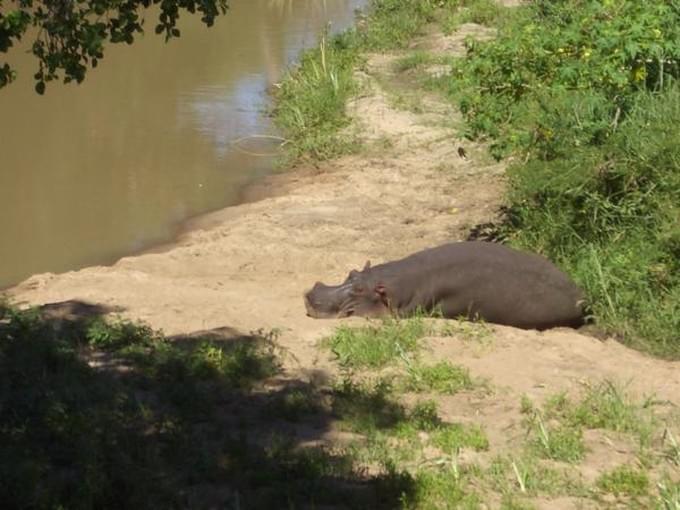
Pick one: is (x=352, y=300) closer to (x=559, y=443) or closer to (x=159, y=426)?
(x=559, y=443)

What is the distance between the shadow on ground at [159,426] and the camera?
5.05 meters

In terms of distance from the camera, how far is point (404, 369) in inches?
283

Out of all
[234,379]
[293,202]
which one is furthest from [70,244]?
[234,379]

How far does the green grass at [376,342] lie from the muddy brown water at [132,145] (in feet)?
13.2

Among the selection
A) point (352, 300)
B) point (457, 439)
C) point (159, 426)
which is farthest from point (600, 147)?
point (159, 426)

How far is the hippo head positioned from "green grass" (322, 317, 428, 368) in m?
0.53

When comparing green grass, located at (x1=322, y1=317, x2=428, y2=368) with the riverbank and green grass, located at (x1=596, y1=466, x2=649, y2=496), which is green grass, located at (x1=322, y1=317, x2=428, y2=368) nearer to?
the riverbank

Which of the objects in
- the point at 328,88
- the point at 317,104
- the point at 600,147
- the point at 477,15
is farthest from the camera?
the point at 477,15

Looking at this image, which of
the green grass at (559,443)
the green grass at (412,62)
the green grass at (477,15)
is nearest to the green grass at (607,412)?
the green grass at (559,443)

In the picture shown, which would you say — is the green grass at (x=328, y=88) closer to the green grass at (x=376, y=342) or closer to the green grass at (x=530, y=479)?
the green grass at (x=376, y=342)

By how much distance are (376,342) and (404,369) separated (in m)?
0.36

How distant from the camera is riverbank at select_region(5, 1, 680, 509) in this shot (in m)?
5.73

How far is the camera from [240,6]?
77.9 feet

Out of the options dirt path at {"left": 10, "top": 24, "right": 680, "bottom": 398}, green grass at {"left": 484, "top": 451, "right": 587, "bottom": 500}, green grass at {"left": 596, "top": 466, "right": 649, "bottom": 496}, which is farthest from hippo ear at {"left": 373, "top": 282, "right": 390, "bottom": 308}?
green grass at {"left": 596, "top": 466, "right": 649, "bottom": 496}
